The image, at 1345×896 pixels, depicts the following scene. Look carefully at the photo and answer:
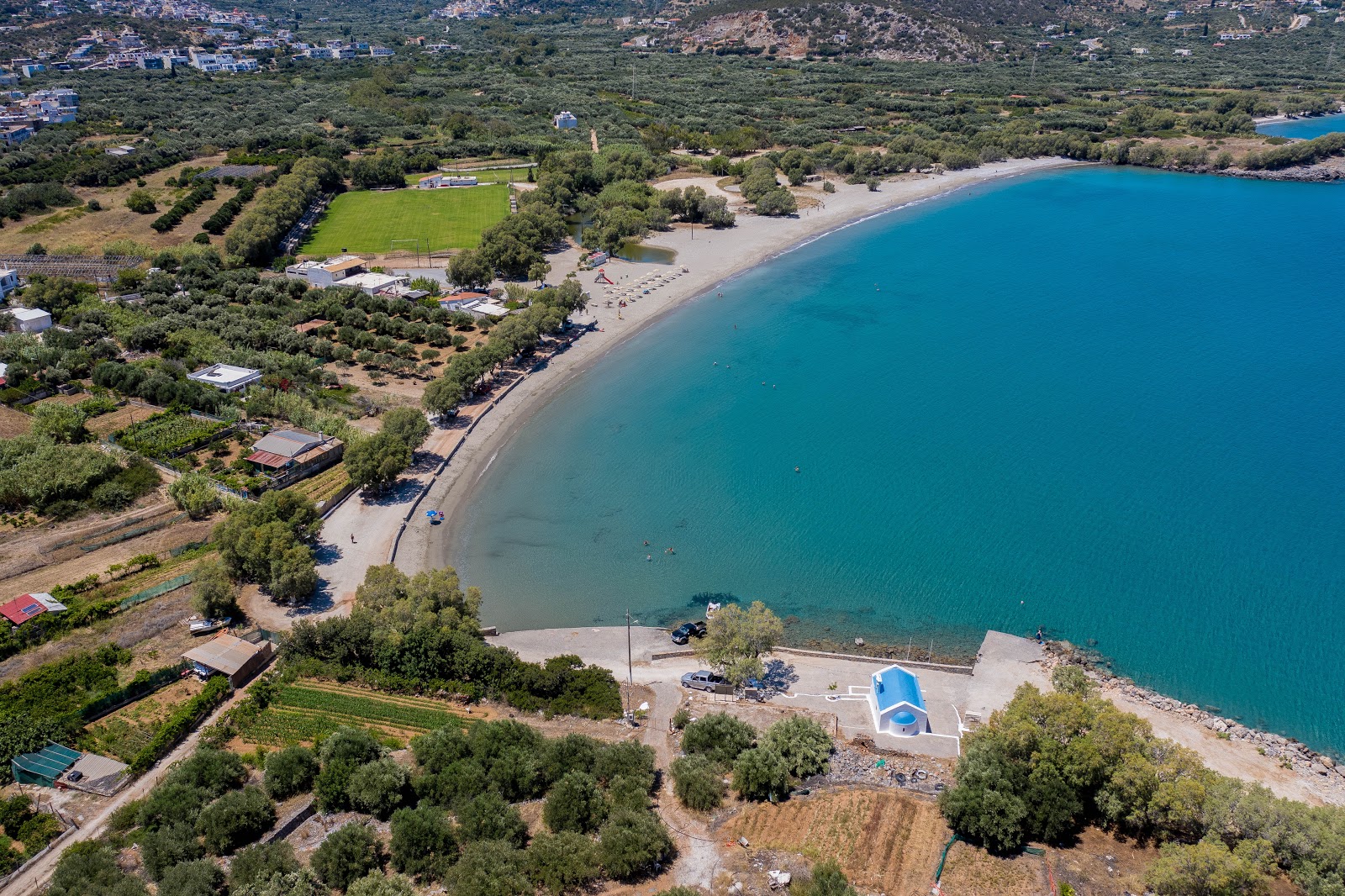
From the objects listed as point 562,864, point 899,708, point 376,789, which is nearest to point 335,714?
point 376,789

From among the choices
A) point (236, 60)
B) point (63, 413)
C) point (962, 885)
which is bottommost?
point (962, 885)

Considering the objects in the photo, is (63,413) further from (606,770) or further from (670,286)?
(670,286)

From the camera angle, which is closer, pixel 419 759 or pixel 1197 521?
pixel 419 759

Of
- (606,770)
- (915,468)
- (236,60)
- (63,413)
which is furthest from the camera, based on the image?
(236,60)

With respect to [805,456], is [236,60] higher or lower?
higher

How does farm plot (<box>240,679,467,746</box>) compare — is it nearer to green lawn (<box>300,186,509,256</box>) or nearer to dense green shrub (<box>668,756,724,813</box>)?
dense green shrub (<box>668,756,724,813</box>)

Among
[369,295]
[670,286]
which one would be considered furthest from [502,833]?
[670,286]

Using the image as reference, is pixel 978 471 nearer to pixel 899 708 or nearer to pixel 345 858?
pixel 899 708
